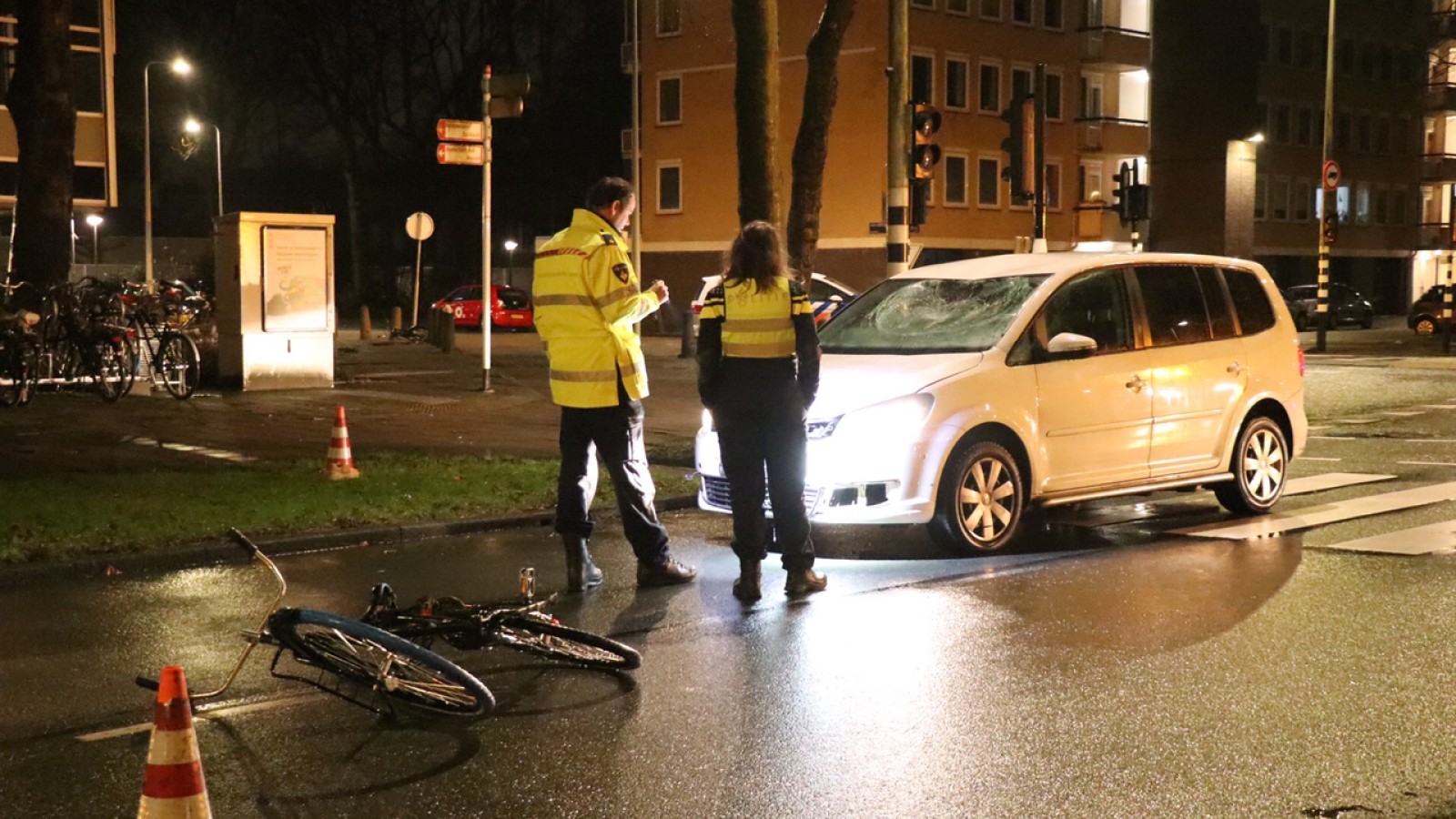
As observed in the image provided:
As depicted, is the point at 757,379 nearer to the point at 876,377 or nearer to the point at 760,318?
the point at 760,318

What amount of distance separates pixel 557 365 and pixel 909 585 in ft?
7.09

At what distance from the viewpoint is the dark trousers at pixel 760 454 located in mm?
8750

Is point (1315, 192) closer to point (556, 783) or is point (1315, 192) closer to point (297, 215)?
point (297, 215)

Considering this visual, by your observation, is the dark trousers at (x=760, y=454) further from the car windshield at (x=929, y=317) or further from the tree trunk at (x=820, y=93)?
the tree trunk at (x=820, y=93)

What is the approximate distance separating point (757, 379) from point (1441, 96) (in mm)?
74830

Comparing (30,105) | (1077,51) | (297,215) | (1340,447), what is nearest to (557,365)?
(1340,447)

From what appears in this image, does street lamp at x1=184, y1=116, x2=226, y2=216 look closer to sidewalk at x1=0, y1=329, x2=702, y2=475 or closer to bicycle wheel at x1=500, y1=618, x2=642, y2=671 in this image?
sidewalk at x1=0, y1=329, x2=702, y2=475

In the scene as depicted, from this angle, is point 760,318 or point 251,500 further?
point 251,500

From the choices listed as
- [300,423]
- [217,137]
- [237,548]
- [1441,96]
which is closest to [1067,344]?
[237,548]

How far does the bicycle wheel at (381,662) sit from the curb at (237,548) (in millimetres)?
3735

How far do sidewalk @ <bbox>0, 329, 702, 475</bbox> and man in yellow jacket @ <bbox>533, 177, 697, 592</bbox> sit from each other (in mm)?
5851

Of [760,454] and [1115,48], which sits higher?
[1115,48]

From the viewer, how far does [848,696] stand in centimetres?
681

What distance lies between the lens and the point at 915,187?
17234mm
